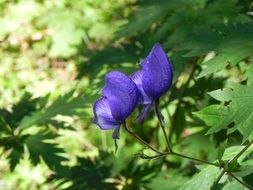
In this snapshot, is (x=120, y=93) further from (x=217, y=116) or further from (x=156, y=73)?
(x=217, y=116)

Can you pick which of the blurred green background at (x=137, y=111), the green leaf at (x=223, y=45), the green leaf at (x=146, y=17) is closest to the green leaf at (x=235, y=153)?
the blurred green background at (x=137, y=111)

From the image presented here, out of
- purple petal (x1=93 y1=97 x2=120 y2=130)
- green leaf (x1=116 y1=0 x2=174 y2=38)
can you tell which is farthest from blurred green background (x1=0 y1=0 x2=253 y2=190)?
purple petal (x1=93 y1=97 x2=120 y2=130)

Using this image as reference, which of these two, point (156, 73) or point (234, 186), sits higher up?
point (156, 73)

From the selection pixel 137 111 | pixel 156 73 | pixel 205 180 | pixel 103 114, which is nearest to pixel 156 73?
pixel 156 73

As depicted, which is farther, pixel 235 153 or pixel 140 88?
pixel 235 153

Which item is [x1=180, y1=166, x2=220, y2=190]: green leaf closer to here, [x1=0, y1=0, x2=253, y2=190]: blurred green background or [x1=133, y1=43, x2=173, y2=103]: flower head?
[x1=0, y1=0, x2=253, y2=190]: blurred green background

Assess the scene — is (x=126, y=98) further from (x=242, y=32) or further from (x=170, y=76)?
(x=242, y=32)

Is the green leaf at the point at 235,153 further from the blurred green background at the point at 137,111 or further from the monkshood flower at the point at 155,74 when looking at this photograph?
the monkshood flower at the point at 155,74
